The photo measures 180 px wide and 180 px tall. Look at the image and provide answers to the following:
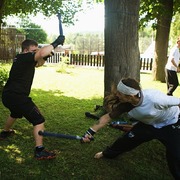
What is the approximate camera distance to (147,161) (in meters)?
4.00

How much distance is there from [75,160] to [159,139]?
4.12ft

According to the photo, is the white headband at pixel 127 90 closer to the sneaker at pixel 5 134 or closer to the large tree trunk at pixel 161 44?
the sneaker at pixel 5 134

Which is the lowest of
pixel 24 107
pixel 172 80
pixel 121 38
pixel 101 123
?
pixel 172 80

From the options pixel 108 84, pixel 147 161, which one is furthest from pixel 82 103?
pixel 147 161

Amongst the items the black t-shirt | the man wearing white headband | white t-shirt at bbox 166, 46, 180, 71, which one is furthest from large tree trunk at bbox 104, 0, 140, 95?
white t-shirt at bbox 166, 46, 180, 71

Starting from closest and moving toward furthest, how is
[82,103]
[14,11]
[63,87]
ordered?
[82,103] < [63,87] < [14,11]

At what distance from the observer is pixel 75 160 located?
3.86 meters

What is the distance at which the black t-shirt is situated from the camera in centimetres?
371

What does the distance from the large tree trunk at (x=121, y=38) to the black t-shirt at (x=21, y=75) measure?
6.60 feet

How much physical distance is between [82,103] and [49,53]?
3946 millimetres

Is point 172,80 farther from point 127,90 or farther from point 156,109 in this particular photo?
point 127,90

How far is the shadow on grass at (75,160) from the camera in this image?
3.49 meters

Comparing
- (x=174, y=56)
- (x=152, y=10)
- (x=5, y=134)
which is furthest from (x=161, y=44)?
(x=5, y=134)

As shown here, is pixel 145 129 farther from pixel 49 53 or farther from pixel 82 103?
pixel 82 103
